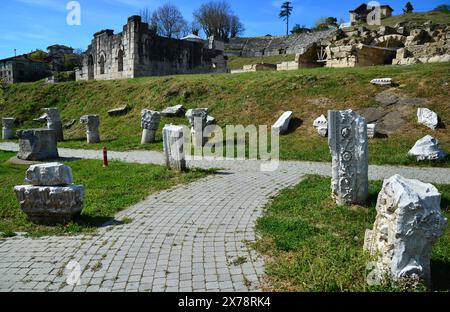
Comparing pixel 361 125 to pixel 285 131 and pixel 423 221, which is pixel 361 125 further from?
pixel 285 131

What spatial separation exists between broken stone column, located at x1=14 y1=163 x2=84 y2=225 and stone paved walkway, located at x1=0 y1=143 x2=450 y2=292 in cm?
63

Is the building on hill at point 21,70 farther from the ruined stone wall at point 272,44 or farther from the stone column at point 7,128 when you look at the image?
the ruined stone wall at point 272,44

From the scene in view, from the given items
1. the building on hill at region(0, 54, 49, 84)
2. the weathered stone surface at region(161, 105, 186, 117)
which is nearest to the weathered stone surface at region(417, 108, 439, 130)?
the weathered stone surface at region(161, 105, 186, 117)

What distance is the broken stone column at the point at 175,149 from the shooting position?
10602 mm

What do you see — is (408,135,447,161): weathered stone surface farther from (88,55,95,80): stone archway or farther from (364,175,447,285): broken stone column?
(88,55,95,80): stone archway

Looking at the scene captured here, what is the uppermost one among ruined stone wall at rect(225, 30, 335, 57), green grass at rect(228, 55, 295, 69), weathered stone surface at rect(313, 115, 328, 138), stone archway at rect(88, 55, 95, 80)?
ruined stone wall at rect(225, 30, 335, 57)

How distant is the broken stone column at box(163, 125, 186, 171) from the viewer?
1060 cm

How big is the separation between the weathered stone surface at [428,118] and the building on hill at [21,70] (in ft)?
136

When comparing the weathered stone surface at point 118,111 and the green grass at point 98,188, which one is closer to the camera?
the green grass at point 98,188

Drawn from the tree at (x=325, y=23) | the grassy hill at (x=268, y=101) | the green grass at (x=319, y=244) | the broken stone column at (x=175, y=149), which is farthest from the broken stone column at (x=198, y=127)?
the tree at (x=325, y=23)

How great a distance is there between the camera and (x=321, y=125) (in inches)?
573

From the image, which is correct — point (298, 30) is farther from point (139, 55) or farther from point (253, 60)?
point (139, 55)

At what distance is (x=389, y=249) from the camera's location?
151 inches
